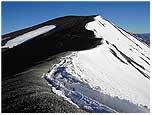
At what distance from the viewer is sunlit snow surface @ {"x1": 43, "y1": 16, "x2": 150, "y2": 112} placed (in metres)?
15.0

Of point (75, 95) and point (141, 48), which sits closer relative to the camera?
point (75, 95)

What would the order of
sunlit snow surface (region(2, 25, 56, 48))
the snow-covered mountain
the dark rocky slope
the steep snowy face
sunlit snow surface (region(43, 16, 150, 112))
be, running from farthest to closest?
sunlit snow surface (region(2, 25, 56, 48)) < the steep snowy face < the snow-covered mountain < sunlit snow surface (region(43, 16, 150, 112)) < the dark rocky slope

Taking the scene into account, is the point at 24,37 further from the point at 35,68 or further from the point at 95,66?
the point at 35,68

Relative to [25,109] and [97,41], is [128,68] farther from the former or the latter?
[25,109]

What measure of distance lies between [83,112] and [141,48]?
1694 cm

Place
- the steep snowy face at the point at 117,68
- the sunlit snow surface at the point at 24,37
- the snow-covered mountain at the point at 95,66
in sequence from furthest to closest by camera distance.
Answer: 1. the sunlit snow surface at the point at 24,37
2. the steep snowy face at the point at 117,68
3. the snow-covered mountain at the point at 95,66

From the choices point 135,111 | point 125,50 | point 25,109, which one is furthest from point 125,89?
point 125,50

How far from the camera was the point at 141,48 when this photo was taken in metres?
29.4

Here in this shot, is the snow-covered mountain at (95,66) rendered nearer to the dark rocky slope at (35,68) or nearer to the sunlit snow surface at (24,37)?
the dark rocky slope at (35,68)

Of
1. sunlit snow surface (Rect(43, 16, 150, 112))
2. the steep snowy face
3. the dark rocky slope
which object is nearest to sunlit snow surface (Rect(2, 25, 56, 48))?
the dark rocky slope

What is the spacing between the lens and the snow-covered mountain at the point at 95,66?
50.2ft

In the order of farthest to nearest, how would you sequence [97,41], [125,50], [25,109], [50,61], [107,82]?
1. [125,50]
2. [97,41]
3. [50,61]
4. [107,82]
5. [25,109]

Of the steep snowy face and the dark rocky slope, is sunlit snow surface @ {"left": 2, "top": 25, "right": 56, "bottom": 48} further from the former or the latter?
the steep snowy face

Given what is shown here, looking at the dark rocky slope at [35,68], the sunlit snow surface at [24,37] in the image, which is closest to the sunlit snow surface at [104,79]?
the dark rocky slope at [35,68]
